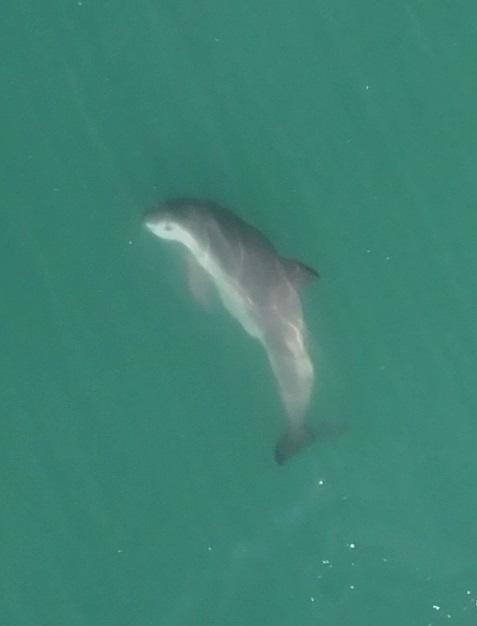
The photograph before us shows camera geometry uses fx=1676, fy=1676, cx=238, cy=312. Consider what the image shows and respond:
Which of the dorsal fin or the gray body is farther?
the gray body

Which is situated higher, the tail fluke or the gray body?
the gray body

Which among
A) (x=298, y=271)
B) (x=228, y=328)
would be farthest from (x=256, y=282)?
(x=228, y=328)

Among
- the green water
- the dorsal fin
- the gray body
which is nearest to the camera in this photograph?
the dorsal fin

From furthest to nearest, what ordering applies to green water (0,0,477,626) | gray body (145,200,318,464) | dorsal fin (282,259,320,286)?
green water (0,0,477,626), gray body (145,200,318,464), dorsal fin (282,259,320,286)

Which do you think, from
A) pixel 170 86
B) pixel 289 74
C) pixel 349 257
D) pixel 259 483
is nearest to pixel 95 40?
pixel 170 86

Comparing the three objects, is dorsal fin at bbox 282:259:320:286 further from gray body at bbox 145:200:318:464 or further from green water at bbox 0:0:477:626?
green water at bbox 0:0:477:626

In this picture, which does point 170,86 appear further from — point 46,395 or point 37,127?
point 46,395

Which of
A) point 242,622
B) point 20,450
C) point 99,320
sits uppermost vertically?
point 99,320

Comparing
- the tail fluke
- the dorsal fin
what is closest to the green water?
the tail fluke

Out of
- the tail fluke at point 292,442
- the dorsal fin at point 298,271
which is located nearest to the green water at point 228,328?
the tail fluke at point 292,442
